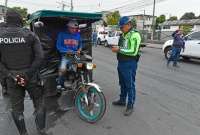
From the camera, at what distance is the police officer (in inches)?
150

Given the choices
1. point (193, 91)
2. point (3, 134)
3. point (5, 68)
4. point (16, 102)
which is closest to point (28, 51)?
point (5, 68)

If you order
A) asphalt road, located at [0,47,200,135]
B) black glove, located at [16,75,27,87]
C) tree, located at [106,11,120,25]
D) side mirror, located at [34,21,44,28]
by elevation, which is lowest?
asphalt road, located at [0,47,200,135]

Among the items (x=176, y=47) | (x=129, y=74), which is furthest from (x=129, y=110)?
(x=176, y=47)

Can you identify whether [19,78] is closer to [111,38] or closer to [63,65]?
[63,65]

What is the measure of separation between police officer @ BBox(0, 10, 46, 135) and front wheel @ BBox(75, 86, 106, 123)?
1127mm

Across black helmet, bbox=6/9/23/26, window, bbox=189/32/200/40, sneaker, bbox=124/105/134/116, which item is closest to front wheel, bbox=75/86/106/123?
sneaker, bbox=124/105/134/116

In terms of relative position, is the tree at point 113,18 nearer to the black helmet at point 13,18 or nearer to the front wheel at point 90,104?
the front wheel at point 90,104

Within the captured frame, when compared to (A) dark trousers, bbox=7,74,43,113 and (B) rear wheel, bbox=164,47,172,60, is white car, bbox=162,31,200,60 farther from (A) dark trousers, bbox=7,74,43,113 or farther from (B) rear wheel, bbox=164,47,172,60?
(A) dark trousers, bbox=7,74,43,113

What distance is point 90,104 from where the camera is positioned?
513 centimetres

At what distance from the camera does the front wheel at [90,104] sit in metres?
4.98

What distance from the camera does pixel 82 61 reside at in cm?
576

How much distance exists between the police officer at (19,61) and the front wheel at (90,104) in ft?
3.70

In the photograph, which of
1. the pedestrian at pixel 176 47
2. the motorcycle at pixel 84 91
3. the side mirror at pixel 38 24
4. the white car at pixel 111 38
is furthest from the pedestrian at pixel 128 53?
the white car at pixel 111 38

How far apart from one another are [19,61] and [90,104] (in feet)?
5.61
